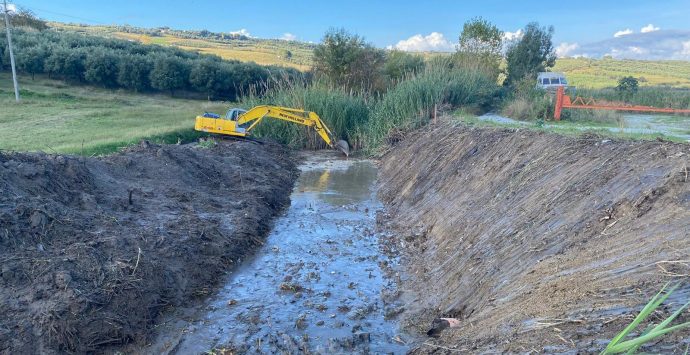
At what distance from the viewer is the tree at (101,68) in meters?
38.7

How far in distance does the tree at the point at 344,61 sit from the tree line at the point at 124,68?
5.44 m

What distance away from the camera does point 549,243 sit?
5.89 meters

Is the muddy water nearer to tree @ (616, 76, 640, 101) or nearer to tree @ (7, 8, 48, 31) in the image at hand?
tree @ (616, 76, 640, 101)

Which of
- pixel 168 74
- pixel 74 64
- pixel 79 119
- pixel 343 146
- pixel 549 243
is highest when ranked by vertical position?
pixel 74 64

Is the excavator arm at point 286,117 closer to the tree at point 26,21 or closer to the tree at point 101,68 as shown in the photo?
the tree at point 101,68

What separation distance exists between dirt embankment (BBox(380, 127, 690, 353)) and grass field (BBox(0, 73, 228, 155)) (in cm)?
1040

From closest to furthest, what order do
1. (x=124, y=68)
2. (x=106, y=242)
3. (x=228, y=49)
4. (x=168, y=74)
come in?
1. (x=106, y=242)
2. (x=124, y=68)
3. (x=168, y=74)
4. (x=228, y=49)

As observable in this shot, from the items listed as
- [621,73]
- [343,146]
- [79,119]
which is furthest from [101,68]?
[621,73]

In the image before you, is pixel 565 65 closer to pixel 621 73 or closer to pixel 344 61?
pixel 621 73

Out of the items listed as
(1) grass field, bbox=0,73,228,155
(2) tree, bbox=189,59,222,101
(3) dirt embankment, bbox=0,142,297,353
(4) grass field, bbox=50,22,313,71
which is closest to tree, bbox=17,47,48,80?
(1) grass field, bbox=0,73,228,155

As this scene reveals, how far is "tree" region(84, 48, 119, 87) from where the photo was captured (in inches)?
1523

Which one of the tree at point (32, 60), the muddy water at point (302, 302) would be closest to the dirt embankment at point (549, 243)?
the muddy water at point (302, 302)

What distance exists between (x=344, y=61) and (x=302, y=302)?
2584 centimetres

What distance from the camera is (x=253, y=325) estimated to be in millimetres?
6414
